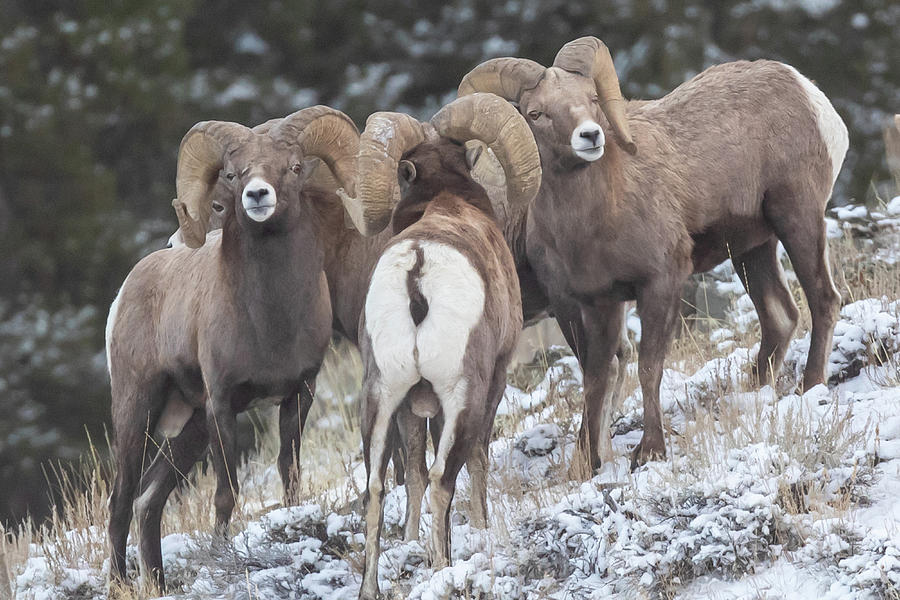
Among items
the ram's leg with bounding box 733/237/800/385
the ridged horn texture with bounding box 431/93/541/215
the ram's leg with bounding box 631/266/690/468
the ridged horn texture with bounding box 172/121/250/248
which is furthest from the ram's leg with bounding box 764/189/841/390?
the ridged horn texture with bounding box 172/121/250/248

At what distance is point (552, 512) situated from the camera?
657 centimetres

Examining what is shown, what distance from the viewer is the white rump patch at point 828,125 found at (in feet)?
27.1

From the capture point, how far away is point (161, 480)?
8039mm

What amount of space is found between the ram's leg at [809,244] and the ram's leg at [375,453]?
3056 mm

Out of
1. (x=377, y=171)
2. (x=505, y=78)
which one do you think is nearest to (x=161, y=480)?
(x=377, y=171)

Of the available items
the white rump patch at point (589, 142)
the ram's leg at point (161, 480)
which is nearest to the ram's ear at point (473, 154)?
the white rump patch at point (589, 142)

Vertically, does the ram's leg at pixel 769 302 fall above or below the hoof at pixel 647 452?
above

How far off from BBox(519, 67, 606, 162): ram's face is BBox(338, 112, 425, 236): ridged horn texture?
0.85 m

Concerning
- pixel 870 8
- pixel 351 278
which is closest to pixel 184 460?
pixel 351 278

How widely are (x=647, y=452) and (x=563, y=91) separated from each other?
195cm

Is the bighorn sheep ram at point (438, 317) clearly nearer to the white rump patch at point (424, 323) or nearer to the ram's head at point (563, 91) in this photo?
the white rump patch at point (424, 323)

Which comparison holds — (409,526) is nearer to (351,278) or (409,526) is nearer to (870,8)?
(351,278)

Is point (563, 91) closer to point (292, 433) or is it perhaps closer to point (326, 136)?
point (326, 136)

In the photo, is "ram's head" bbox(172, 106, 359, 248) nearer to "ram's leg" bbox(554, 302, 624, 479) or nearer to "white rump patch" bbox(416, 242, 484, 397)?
"white rump patch" bbox(416, 242, 484, 397)
